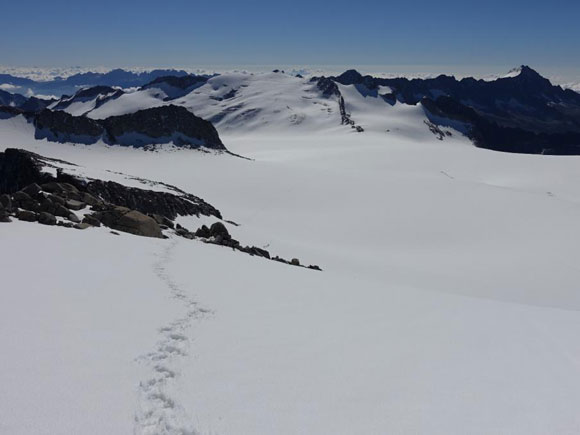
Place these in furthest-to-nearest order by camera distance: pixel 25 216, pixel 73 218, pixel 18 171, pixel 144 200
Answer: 1. pixel 18 171
2. pixel 144 200
3. pixel 73 218
4. pixel 25 216

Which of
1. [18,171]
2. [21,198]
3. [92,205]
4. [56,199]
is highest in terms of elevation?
[18,171]

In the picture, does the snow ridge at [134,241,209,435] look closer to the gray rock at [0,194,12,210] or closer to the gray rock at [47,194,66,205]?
the gray rock at [0,194,12,210]

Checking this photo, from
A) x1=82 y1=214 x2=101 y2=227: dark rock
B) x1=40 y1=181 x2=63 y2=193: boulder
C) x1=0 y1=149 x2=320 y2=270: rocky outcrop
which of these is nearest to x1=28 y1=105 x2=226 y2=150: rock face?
x1=0 y1=149 x2=320 y2=270: rocky outcrop

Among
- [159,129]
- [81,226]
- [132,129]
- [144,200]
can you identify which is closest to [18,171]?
[144,200]

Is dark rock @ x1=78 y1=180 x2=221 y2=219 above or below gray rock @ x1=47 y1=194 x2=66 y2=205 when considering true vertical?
below

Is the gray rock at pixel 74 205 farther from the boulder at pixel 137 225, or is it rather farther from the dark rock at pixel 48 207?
the boulder at pixel 137 225

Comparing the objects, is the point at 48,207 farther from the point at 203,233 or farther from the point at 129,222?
the point at 203,233
